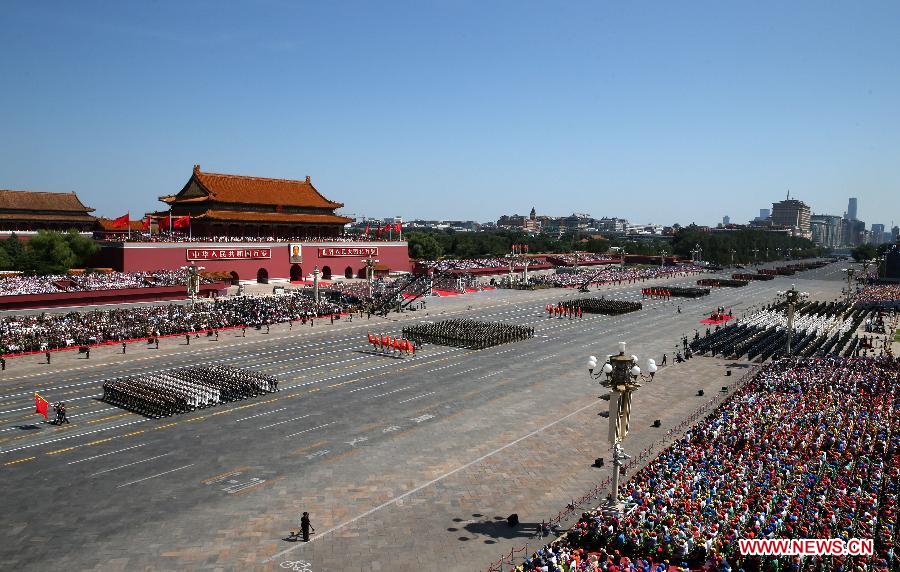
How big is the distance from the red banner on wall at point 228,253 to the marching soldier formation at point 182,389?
40.2 metres

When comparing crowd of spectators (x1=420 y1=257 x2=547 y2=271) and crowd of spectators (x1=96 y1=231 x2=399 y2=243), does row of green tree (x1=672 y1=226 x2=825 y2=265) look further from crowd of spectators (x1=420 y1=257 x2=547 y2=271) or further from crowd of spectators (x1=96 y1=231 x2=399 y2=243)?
crowd of spectators (x1=96 y1=231 x2=399 y2=243)

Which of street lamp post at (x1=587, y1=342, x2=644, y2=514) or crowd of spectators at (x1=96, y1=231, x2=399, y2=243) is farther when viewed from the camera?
crowd of spectators at (x1=96, y1=231, x2=399, y2=243)

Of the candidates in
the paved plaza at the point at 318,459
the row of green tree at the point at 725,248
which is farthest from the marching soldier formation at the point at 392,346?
the row of green tree at the point at 725,248

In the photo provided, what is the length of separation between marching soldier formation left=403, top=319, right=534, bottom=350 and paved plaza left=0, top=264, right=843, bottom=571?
12.7ft

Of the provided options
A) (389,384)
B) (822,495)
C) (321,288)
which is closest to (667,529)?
(822,495)

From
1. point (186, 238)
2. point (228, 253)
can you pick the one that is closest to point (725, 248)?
point (228, 253)

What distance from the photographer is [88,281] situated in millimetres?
57812

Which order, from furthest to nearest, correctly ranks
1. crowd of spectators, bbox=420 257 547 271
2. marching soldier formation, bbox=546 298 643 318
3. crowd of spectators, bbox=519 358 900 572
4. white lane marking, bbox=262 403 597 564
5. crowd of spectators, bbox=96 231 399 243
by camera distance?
1. crowd of spectators, bbox=420 257 547 271
2. crowd of spectators, bbox=96 231 399 243
3. marching soldier formation, bbox=546 298 643 318
4. white lane marking, bbox=262 403 597 564
5. crowd of spectators, bbox=519 358 900 572

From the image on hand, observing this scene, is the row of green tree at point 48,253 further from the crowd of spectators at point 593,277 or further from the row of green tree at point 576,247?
the row of green tree at point 576,247

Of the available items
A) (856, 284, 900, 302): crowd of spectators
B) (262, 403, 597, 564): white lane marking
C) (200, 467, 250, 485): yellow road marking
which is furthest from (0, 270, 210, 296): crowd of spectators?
(856, 284, 900, 302): crowd of spectators

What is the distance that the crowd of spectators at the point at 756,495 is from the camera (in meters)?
14.2

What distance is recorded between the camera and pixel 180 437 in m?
23.5

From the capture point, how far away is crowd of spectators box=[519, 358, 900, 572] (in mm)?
14188

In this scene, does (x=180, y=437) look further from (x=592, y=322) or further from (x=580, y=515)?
(x=592, y=322)
